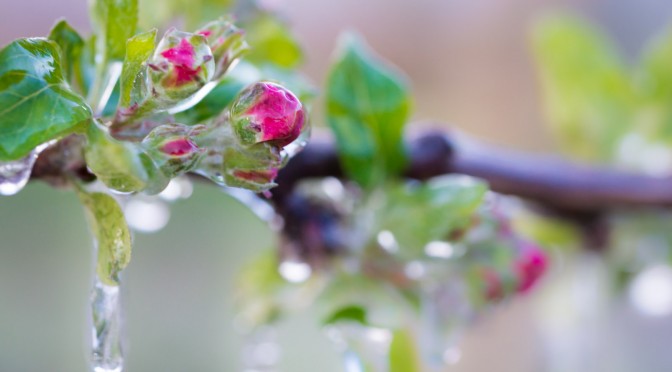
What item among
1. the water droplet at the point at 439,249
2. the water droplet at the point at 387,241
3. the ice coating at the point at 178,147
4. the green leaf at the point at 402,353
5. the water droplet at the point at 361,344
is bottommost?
the green leaf at the point at 402,353

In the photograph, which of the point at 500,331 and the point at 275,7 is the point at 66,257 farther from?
the point at 275,7

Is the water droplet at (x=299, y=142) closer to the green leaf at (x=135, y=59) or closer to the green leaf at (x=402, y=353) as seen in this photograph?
the green leaf at (x=135, y=59)

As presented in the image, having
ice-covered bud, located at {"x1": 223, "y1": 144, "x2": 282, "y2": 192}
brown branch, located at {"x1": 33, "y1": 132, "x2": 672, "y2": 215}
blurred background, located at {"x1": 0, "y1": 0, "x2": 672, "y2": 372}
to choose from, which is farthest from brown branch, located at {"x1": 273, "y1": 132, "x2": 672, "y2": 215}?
blurred background, located at {"x1": 0, "y1": 0, "x2": 672, "y2": 372}

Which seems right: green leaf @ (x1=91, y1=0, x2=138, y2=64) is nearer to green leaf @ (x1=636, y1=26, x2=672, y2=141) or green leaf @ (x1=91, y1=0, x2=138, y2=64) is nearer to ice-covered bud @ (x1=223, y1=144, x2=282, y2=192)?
ice-covered bud @ (x1=223, y1=144, x2=282, y2=192)

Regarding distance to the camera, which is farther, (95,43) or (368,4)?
(368,4)

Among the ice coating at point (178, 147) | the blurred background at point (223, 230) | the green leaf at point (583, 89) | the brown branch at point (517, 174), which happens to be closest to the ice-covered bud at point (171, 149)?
the ice coating at point (178, 147)

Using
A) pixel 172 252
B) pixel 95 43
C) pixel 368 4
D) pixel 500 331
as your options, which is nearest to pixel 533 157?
pixel 95 43
